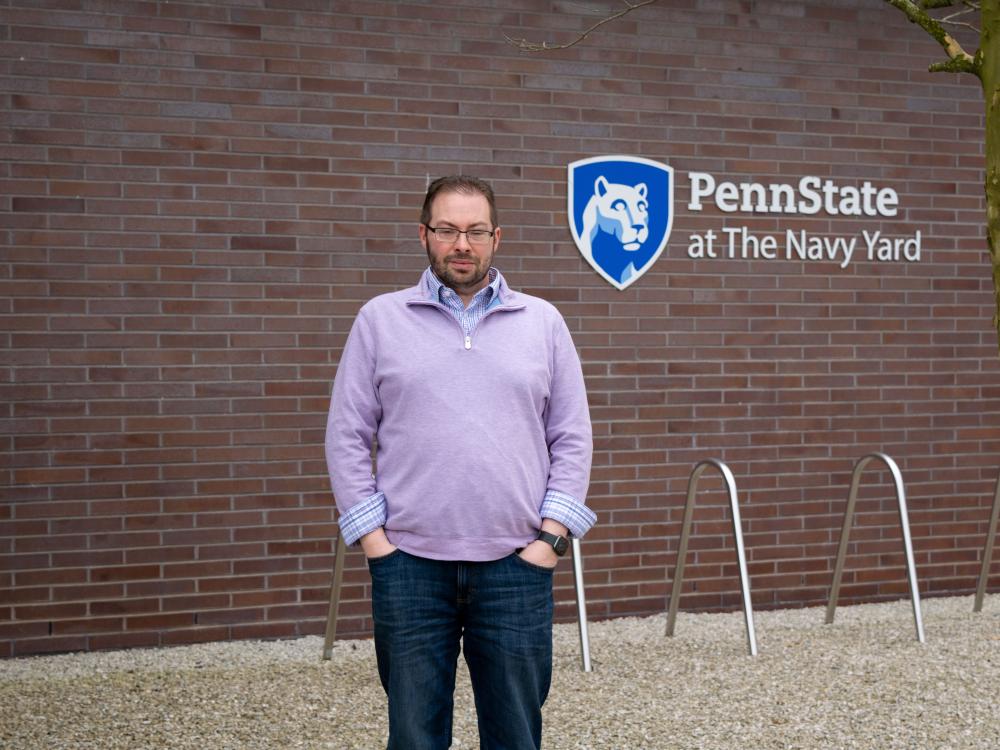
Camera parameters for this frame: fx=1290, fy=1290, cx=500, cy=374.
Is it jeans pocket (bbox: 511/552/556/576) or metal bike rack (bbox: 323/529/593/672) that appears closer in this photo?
jeans pocket (bbox: 511/552/556/576)

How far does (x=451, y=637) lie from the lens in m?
3.08

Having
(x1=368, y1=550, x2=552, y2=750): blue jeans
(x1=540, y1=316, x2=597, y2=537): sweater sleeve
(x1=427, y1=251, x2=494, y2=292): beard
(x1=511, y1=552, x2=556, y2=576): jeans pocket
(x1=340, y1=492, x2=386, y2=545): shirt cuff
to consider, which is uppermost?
(x1=427, y1=251, x2=494, y2=292): beard

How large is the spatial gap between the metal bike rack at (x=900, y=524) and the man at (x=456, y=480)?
10.9ft

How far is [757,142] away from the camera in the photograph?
687 cm

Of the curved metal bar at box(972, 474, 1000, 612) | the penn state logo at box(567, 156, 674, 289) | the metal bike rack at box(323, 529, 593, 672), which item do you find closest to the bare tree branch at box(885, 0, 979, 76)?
the metal bike rack at box(323, 529, 593, 672)

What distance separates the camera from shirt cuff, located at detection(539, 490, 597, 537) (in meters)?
3.07

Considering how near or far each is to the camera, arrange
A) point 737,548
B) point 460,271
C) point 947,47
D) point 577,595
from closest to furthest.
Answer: point 460,271 → point 947,47 → point 577,595 → point 737,548

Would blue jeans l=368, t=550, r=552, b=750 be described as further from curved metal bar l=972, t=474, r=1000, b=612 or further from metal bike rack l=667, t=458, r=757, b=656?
curved metal bar l=972, t=474, r=1000, b=612

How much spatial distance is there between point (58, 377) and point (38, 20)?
158cm

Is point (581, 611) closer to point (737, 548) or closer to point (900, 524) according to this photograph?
point (737, 548)

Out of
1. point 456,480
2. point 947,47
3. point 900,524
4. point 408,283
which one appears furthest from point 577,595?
point 947,47

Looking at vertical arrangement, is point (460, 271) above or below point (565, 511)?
above

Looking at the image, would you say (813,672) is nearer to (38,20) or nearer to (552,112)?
(552,112)

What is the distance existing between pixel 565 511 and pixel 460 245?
26.8 inches
